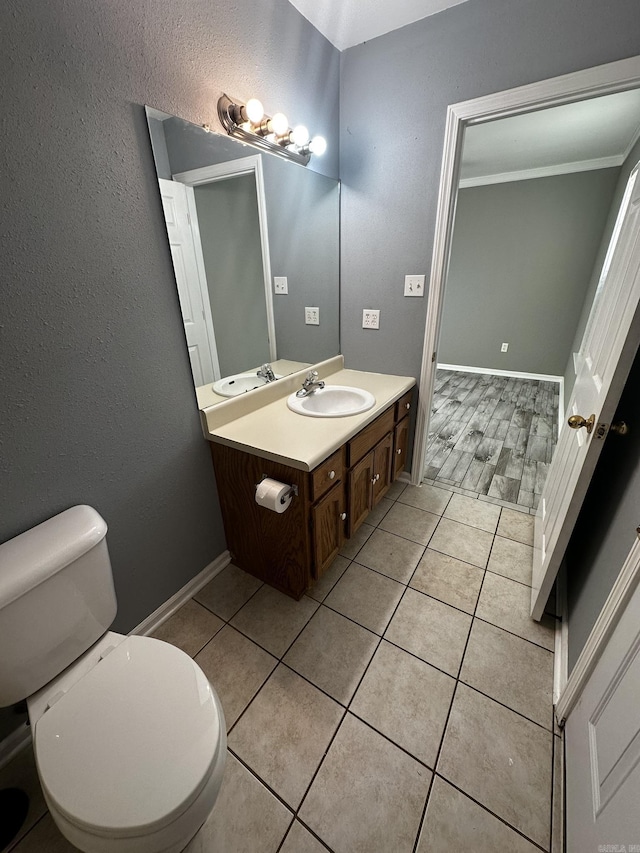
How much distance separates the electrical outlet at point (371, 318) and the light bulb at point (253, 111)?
1018mm

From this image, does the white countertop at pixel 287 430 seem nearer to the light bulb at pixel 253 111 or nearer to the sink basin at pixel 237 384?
the sink basin at pixel 237 384

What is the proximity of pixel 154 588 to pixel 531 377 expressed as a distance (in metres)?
4.74

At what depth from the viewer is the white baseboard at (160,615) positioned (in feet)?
3.42

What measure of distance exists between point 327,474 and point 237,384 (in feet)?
1.99

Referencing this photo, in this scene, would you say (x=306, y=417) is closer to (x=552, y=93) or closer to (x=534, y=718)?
(x=534, y=718)

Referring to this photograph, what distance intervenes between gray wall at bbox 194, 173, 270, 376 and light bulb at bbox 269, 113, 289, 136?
0.60ft

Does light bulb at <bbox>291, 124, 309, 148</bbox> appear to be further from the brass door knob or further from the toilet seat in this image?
the toilet seat

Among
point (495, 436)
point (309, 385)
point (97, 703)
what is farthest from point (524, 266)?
point (97, 703)

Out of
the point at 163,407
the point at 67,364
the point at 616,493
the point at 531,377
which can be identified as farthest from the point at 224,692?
the point at 531,377

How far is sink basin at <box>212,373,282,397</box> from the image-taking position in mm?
1473

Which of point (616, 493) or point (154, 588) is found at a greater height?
point (616, 493)

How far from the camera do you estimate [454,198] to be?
164 cm

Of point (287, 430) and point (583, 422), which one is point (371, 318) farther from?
point (583, 422)

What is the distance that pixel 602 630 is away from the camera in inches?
35.1
